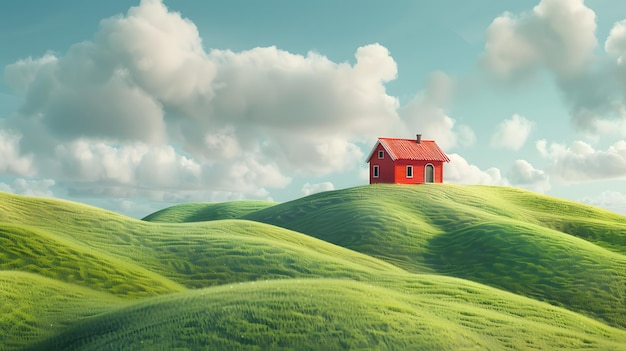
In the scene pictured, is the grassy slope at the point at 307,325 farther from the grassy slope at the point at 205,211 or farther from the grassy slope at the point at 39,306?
the grassy slope at the point at 205,211

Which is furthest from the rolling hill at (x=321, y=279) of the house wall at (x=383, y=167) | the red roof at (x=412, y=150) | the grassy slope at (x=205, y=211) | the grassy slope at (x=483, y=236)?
the grassy slope at (x=205, y=211)

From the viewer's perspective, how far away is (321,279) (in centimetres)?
2447

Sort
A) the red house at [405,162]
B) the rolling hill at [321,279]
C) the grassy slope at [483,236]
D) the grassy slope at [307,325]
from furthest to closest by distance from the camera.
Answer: the red house at [405,162] → the grassy slope at [483,236] → the rolling hill at [321,279] → the grassy slope at [307,325]

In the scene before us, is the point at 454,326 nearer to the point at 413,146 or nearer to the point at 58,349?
the point at 58,349

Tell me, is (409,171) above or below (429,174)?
above

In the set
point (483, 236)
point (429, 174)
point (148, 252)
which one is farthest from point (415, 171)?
point (148, 252)

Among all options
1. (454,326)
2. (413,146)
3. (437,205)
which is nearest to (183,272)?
(454,326)

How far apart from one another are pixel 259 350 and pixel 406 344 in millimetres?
4575

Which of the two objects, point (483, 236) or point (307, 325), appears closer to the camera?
point (307, 325)

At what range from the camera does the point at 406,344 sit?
18.5 m

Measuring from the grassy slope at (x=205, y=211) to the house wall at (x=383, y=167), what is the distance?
27.2 m

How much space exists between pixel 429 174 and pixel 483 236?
94.3 ft

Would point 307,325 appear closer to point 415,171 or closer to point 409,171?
point 409,171

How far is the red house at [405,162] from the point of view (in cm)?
7788
